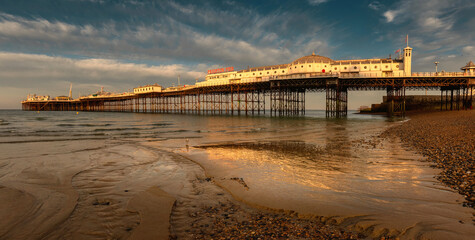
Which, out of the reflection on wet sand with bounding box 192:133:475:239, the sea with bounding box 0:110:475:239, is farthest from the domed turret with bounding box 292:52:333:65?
the reflection on wet sand with bounding box 192:133:475:239

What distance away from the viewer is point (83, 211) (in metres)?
5.27

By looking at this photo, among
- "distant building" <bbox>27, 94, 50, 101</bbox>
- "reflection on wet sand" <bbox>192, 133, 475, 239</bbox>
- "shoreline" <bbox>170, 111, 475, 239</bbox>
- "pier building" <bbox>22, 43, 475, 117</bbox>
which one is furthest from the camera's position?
"distant building" <bbox>27, 94, 50, 101</bbox>

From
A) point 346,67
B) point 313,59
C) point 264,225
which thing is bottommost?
point 264,225

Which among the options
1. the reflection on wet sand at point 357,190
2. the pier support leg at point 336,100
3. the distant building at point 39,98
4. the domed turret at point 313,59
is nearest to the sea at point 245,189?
the reflection on wet sand at point 357,190

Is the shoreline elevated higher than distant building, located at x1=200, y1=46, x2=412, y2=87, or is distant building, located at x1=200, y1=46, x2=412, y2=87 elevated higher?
distant building, located at x1=200, y1=46, x2=412, y2=87

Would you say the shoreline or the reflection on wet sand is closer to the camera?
the shoreline

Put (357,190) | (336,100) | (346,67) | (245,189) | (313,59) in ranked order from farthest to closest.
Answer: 1. (313,59)
2. (346,67)
3. (336,100)
4. (245,189)
5. (357,190)

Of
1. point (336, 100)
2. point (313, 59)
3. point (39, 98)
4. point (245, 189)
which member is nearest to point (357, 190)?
point (245, 189)

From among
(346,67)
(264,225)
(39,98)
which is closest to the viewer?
(264,225)

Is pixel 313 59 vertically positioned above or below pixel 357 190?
above

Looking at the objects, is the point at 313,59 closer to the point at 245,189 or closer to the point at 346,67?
the point at 346,67

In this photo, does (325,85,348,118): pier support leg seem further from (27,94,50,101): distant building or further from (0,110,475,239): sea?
(27,94,50,101): distant building

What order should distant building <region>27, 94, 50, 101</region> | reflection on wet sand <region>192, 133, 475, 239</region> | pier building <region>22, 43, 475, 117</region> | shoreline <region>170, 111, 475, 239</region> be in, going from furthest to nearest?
distant building <region>27, 94, 50, 101</region> < pier building <region>22, 43, 475, 117</region> < reflection on wet sand <region>192, 133, 475, 239</region> < shoreline <region>170, 111, 475, 239</region>

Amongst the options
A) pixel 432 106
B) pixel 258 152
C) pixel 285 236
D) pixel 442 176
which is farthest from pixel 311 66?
pixel 285 236
